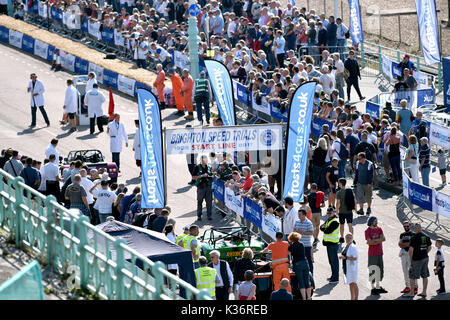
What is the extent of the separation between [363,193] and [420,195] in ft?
4.61

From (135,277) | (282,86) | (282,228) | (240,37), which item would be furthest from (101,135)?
(135,277)

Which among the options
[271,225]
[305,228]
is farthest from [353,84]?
[305,228]

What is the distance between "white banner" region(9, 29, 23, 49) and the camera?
4138 cm

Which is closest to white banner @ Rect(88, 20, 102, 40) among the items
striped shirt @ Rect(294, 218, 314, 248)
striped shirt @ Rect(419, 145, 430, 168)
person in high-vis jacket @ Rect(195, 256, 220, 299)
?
striped shirt @ Rect(419, 145, 430, 168)

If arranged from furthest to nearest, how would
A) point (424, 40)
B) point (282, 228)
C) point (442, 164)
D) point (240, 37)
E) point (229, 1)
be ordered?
point (229, 1), point (240, 37), point (424, 40), point (442, 164), point (282, 228)

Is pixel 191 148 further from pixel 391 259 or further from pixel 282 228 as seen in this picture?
pixel 391 259

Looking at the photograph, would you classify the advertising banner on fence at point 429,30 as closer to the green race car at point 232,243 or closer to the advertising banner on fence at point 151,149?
the advertising banner on fence at point 151,149

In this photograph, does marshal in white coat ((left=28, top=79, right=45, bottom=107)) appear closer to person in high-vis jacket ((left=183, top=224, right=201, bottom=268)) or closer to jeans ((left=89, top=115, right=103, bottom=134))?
jeans ((left=89, top=115, right=103, bottom=134))

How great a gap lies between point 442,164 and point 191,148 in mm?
7135

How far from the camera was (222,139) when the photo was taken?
2077 centimetres

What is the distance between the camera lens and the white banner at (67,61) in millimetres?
37312

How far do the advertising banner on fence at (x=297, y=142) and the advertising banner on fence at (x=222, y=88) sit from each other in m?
3.28

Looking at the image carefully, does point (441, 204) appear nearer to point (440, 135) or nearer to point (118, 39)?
point (440, 135)
